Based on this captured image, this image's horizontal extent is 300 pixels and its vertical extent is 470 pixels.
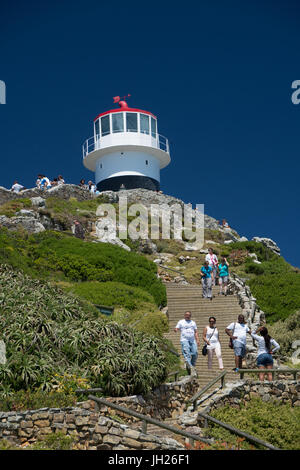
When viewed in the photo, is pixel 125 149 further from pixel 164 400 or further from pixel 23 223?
pixel 164 400

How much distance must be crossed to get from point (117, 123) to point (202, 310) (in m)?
26.7

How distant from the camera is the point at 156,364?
14.1 meters

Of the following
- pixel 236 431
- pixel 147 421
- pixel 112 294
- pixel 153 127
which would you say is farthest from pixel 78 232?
pixel 147 421

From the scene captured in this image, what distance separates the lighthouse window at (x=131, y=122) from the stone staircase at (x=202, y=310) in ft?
75.7

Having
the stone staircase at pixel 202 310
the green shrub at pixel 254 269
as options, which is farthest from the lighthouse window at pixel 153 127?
the stone staircase at pixel 202 310

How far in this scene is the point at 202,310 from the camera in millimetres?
20953

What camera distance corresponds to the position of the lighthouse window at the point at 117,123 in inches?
1761

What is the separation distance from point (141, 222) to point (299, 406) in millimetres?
23364

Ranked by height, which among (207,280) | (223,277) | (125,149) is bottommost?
(207,280)

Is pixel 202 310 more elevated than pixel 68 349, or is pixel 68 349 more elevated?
pixel 202 310

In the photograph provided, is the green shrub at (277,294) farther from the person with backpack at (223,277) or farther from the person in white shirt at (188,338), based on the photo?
the person in white shirt at (188,338)
